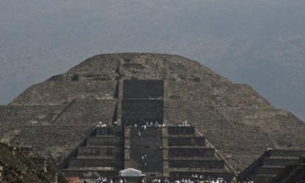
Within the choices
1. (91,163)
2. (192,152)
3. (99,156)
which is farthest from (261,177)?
(99,156)

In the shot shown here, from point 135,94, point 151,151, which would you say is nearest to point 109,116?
point 135,94

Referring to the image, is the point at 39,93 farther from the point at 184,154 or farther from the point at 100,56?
the point at 184,154

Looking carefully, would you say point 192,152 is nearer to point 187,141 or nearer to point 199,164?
point 187,141

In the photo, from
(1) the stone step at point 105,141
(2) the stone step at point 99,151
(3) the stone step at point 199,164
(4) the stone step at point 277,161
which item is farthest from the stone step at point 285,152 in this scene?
(1) the stone step at point 105,141

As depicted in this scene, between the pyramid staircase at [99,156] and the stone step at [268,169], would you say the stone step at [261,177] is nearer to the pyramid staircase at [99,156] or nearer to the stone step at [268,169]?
the stone step at [268,169]

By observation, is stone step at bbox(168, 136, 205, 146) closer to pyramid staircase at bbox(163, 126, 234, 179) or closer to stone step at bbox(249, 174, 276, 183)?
pyramid staircase at bbox(163, 126, 234, 179)
